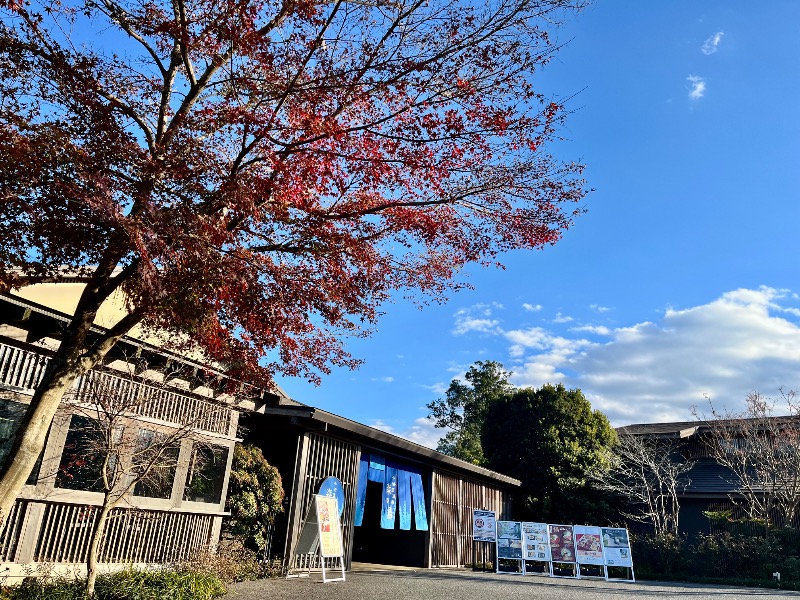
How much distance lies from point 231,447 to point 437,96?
7.47 meters

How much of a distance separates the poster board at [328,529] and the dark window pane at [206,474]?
1.77m

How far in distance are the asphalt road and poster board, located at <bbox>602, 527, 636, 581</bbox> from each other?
160 centimetres

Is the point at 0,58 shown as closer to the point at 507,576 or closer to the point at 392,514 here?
the point at 392,514

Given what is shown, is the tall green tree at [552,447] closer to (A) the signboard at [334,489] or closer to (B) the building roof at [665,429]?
(B) the building roof at [665,429]

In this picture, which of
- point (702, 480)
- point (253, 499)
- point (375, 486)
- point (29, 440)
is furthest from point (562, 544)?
point (29, 440)

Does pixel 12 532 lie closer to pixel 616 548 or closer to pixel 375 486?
pixel 375 486

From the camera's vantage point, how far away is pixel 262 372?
7.14 metres

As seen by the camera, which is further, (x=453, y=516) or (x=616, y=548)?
(x=453, y=516)

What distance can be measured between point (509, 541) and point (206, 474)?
874cm

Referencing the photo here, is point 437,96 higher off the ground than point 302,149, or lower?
higher

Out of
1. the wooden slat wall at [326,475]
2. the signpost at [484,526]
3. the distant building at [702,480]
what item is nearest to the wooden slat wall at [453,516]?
the signpost at [484,526]

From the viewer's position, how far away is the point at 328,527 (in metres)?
10.2

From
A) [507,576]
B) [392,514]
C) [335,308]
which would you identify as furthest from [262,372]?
[507,576]

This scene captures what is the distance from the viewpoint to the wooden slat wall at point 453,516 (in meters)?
16.0
